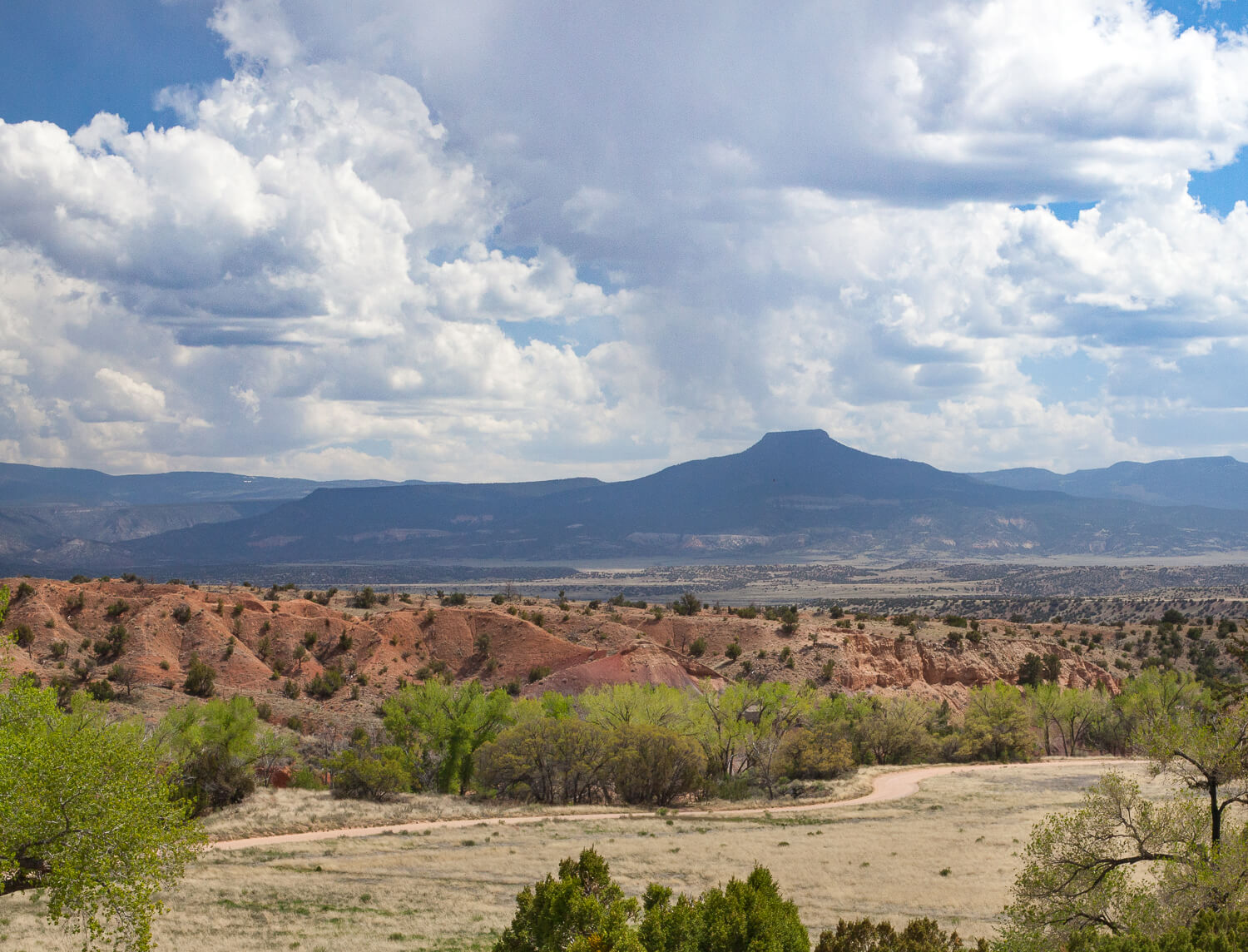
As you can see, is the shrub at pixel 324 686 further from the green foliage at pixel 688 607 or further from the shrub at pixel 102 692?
the green foliage at pixel 688 607

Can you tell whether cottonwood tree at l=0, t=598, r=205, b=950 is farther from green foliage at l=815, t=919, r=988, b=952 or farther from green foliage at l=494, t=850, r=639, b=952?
green foliage at l=815, t=919, r=988, b=952

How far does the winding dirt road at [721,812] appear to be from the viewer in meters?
34.8

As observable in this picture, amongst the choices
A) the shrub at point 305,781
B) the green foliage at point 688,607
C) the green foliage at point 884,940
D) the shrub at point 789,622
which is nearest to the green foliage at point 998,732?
the shrub at point 789,622

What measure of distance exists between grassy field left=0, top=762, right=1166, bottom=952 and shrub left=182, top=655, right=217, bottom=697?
1118 inches

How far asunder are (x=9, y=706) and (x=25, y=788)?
301 centimetres

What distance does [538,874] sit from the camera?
29.8 meters

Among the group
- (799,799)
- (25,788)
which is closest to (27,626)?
(799,799)

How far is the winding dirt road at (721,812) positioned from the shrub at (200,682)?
26.1 meters

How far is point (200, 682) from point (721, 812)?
33984mm

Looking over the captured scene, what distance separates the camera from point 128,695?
5444 centimetres

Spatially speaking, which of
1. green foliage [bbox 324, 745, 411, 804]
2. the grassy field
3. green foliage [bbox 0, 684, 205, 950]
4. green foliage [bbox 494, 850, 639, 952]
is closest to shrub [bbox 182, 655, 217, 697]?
green foliage [bbox 324, 745, 411, 804]

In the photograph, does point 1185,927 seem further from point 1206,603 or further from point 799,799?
point 1206,603

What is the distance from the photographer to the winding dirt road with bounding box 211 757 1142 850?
34844 mm

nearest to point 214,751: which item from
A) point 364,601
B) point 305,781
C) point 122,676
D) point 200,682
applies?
point 305,781
